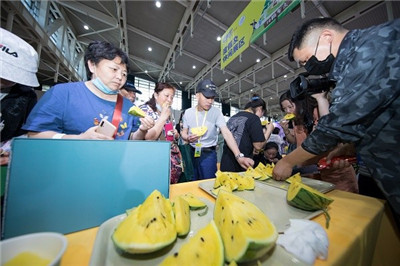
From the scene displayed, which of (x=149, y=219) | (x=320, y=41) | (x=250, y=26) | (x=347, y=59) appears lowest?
(x=149, y=219)

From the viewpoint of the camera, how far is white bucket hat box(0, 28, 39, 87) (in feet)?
3.53

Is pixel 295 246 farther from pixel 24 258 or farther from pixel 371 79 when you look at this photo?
pixel 371 79

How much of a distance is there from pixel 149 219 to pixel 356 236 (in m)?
0.88

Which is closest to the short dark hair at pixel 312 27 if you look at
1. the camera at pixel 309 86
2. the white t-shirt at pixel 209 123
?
the camera at pixel 309 86

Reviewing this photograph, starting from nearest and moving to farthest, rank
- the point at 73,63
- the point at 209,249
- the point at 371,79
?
the point at 209,249 < the point at 371,79 < the point at 73,63

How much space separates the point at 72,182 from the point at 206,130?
1863mm

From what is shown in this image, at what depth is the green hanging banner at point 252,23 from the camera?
261 cm

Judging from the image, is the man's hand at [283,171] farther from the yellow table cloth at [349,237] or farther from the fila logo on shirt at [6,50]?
the fila logo on shirt at [6,50]

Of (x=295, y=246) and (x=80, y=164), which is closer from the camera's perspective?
(x=295, y=246)

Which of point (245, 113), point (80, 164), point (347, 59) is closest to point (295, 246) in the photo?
point (80, 164)

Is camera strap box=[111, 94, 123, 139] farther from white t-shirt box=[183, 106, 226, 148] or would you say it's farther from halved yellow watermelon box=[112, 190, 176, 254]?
white t-shirt box=[183, 106, 226, 148]

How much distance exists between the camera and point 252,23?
→ 330 centimetres

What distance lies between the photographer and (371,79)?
2.81 ft

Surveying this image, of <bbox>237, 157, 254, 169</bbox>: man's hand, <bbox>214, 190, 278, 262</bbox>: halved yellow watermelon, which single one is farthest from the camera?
<bbox>214, 190, 278, 262</bbox>: halved yellow watermelon
